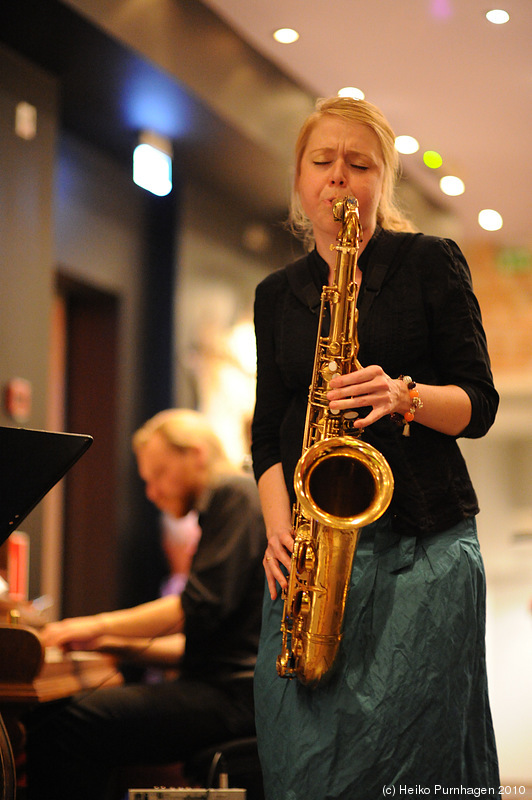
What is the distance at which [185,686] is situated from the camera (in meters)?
2.97

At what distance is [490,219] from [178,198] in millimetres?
2489

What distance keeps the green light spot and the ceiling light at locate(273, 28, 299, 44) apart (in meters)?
1.27

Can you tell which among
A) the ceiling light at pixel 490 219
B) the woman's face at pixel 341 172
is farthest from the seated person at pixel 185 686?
the ceiling light at pixel 490 219

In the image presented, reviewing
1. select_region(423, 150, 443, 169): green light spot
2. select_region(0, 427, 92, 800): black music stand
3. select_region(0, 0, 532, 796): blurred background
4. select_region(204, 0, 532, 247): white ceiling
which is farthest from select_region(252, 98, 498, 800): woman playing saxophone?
select_region(423, 150, 443, 169): green light spot

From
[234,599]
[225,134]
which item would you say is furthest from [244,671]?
[225,134]

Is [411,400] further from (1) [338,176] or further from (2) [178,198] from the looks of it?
(2) [178,198]

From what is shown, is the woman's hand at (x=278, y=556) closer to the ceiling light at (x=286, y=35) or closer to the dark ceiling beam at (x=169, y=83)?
the dark ceiling beam at (x=169, y=83)

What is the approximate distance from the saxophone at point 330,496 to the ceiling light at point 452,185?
458 cm

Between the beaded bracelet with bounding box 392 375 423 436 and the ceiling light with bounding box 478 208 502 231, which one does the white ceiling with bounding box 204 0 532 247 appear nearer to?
the ceiling light with bounding box 478 208 502 231

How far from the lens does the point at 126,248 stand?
5.48 metres

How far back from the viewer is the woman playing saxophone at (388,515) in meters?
1.52

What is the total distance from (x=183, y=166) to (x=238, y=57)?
0.95 m

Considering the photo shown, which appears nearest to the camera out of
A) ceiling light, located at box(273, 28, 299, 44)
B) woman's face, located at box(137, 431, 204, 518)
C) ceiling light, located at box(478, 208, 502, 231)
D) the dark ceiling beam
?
woman's face, located at box(137, 431, 204, 518)

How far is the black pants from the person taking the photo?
113 inches
